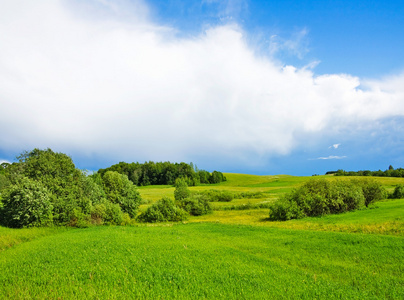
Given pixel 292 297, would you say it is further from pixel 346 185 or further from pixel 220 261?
pixel 346 185

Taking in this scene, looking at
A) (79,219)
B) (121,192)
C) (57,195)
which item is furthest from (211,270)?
(121,192)

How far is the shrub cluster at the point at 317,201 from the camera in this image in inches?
1416

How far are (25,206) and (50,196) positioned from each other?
2.69m

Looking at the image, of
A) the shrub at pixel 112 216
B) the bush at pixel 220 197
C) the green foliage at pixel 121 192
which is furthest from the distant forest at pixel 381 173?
the shrub at pixel 112 216

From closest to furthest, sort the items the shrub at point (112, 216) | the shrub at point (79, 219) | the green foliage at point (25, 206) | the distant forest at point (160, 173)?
the green foliage at point (25, 206), the shrub at point (79, 219), the shrub at point (112, 216), the distant forest at point (160, 173)

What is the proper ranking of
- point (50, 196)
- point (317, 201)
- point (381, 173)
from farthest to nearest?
1. point (381, 173)
2. point (317, 201)
3. point (50, 196)

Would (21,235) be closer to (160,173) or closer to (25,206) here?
(25,206)

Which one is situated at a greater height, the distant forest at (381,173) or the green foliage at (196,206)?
the distant forest at (381,173)

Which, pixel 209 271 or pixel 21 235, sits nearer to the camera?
pixel 209 271

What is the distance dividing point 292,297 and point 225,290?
2276 millimetres

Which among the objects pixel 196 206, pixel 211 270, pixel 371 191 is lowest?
pixel 196 206

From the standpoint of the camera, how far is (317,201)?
36.7 m

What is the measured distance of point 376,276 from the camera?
10289 mm

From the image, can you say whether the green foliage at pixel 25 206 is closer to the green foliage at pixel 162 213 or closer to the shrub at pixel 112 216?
the shrub at pixel 112 216
